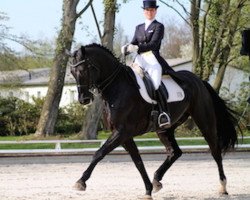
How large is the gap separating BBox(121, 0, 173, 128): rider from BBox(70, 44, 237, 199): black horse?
28cm

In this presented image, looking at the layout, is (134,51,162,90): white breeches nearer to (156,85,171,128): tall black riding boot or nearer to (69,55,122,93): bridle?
(156,85,171,128): tall black riding boot

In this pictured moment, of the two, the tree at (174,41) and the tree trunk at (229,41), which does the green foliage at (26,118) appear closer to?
the tree trunk at (229,41)

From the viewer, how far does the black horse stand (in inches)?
290

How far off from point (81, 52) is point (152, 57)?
1.46 metres

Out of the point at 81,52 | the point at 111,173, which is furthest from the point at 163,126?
the point at 111,173

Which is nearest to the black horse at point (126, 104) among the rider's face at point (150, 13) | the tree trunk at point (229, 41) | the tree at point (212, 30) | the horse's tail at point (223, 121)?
the horse's tail at point (223, 121)

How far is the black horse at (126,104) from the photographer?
7355 mm

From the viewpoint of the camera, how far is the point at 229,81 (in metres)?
54.5

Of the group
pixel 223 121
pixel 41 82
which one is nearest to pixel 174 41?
pixel 41 82

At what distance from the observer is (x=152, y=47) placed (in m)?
8.27

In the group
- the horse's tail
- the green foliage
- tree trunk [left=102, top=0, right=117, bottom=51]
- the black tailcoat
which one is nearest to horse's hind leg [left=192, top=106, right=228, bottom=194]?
the horse's tail

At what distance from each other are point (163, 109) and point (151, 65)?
2.35 feet

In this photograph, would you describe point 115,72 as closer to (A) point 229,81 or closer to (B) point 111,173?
(B) point 111,173

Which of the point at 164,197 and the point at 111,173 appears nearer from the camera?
the point at 164,197
